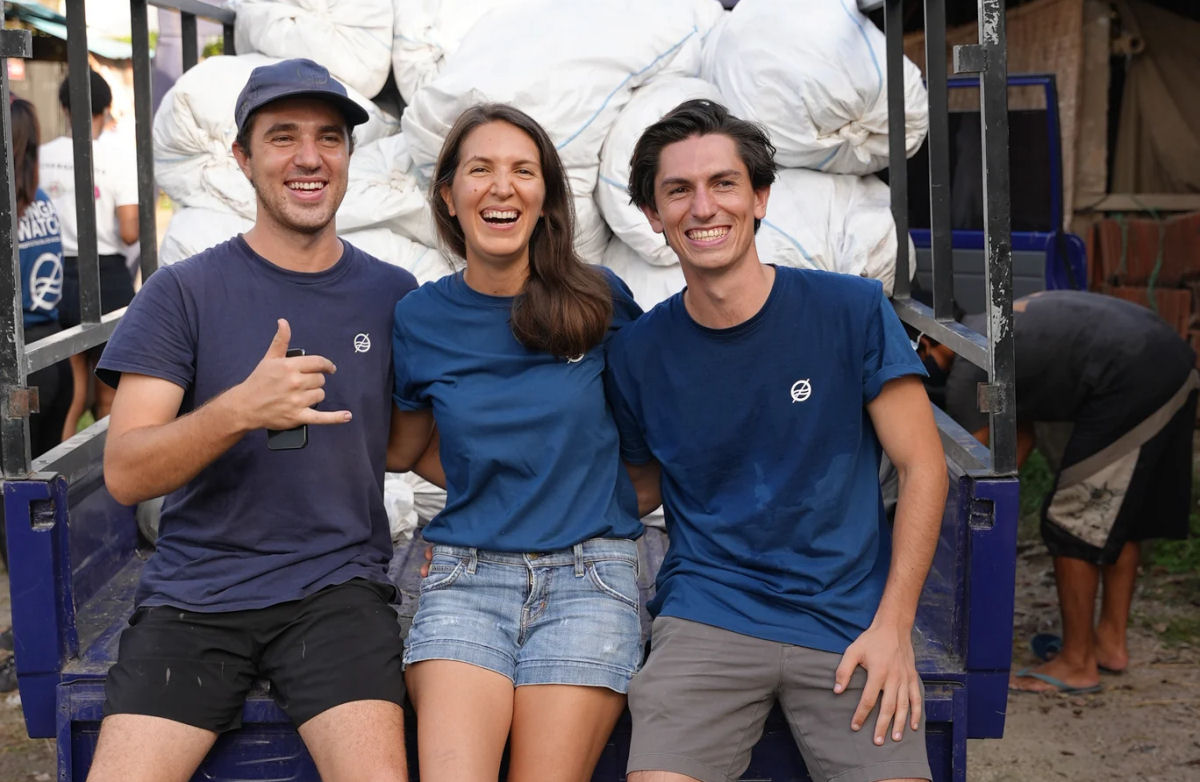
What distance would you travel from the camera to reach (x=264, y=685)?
2350 millimetres

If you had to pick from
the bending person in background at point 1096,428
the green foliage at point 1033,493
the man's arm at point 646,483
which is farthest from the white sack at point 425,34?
the green foliage at point 1033,493

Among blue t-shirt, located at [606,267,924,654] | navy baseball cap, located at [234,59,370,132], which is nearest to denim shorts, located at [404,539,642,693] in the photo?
blue t-shirt, located at [606,267,924,654]

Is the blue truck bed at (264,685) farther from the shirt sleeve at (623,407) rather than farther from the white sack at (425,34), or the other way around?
the white sack at (425,34)

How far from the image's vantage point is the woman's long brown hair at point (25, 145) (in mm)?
4684

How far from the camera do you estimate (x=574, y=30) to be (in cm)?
357

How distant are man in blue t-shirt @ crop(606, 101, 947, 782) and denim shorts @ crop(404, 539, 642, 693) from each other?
0.25 feet

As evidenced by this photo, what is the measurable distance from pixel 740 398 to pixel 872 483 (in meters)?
0.29

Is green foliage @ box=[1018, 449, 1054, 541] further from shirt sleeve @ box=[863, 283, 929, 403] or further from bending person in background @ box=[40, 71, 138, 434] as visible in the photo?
bending person in background @ box=[40, 71, 138, 434]

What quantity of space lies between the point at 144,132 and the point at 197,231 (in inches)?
11.9

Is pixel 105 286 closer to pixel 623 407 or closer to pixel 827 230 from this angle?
pixel 827 230

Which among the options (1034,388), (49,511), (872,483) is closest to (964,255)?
(1034,388)

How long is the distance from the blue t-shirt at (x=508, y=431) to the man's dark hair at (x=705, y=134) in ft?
1.27

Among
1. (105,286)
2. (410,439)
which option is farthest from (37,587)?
(105,286)

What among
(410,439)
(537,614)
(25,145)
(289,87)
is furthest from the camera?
(25,145)
